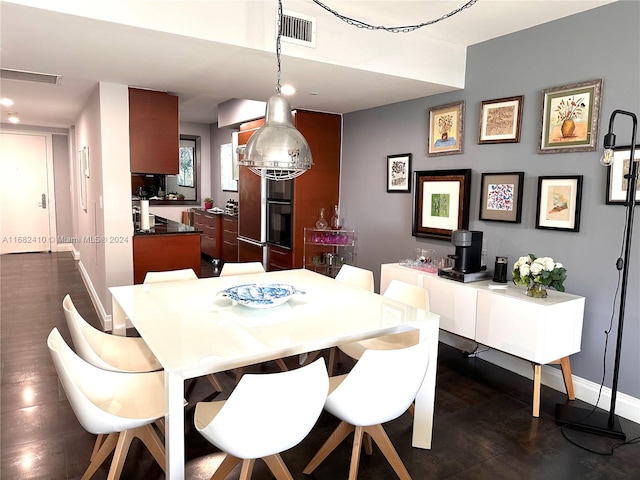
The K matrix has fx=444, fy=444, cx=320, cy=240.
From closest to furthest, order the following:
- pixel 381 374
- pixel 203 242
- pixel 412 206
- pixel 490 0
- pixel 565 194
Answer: pixel 381 374, pixel 490 0, pixel 565 194, pixel 412 206, pixel 203 242

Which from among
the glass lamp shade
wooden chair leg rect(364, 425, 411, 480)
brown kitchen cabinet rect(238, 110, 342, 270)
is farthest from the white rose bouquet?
brown kitchen cabinet rect(238, 110, 342, 270)

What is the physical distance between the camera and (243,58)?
291cm

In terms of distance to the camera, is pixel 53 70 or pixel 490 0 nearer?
pixel 490 0

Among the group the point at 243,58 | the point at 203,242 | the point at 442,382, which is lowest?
the point at 442,382

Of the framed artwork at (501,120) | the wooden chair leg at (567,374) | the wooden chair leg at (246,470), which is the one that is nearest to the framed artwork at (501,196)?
the framed artwork at (501,120)

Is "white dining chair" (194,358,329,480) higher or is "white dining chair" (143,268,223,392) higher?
"white dining chair" (143,268,223,392)

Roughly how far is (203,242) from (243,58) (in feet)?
17.5

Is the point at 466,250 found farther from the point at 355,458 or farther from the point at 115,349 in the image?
the point at 115,349

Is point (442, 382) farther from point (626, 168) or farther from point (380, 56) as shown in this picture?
point (380, 56)

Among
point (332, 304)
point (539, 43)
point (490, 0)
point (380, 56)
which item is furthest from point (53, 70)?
point (539, 43)

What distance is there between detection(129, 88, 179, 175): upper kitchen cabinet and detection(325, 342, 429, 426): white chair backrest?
3240 mm

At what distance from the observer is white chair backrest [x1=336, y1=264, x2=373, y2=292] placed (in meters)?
3.31

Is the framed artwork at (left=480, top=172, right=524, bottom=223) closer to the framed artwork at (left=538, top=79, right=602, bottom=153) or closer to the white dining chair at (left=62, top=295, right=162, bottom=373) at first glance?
the framed artwork at (left=538, top=79, right=602, bottom=153)

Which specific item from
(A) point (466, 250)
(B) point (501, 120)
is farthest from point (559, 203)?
(B) point (501, 120)
